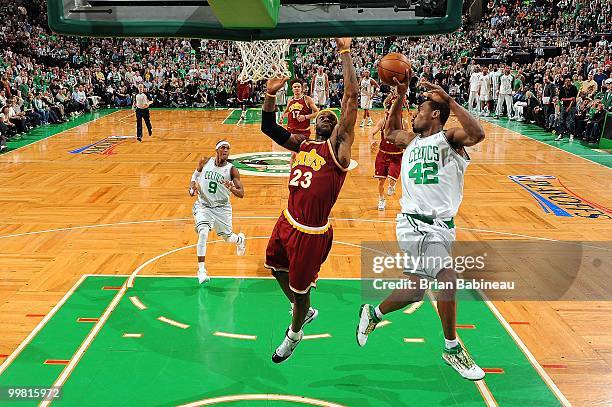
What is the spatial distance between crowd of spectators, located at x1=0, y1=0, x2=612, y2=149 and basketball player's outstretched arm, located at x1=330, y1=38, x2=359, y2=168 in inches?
563

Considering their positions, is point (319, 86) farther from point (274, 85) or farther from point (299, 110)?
point (274, 85)

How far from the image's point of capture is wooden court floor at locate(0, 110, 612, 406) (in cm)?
575

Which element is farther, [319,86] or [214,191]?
[319,86]

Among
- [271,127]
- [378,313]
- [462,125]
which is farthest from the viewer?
[378,313]

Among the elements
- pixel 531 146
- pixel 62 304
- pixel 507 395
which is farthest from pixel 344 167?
pixel 531 146

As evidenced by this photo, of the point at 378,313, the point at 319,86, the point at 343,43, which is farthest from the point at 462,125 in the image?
the point at 319,86

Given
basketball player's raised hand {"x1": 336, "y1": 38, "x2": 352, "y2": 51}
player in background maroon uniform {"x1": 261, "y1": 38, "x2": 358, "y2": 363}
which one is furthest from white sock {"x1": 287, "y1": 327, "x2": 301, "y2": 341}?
basketball player's raised hand {"x1": 336, "y1": 38, "x2": 352, "y2": 51}

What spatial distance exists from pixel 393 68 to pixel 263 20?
1.43 metres

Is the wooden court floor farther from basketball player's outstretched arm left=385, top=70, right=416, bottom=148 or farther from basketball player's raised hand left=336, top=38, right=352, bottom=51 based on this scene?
basketball player's raised hand left=336, top=38, right=352, bottom=51

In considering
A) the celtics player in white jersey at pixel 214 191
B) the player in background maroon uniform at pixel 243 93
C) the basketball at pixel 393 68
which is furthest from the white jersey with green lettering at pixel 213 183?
the player in background maroon uniform at pixel 243 93

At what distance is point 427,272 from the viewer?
456 cm

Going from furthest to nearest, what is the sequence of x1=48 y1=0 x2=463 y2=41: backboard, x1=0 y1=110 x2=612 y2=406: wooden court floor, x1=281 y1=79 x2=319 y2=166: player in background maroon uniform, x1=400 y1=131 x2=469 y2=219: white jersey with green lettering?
1. x1=281 y1=79 x2=319 y2=166: player in background maroon uniform
2. x1=0 y1=110 x2=612 y2=406: wooden court floor
3. x1=400 y1=131 x2=469 y2=219: white jersey with green lettering
4. x1=48 y1=0 x2=463 y2=41: backboard

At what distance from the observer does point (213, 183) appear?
694 cm

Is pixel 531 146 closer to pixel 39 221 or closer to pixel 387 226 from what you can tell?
pixel 387 226
